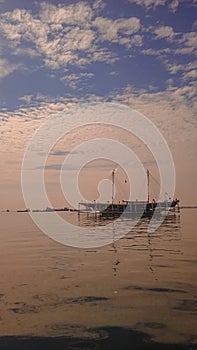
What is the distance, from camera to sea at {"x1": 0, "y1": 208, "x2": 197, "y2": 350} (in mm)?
11234

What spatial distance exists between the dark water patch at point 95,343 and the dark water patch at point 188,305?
294 centimetres

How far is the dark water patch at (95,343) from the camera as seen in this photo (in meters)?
10.6

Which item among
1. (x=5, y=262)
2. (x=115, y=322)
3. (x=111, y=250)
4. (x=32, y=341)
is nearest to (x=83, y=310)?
(x=115, y=322)

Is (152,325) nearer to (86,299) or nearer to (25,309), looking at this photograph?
(86,299)

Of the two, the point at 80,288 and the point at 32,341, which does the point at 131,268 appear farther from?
the point at 32,341

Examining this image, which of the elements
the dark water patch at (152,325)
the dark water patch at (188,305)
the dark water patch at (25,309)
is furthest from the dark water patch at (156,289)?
the dark water patch at (25,309)

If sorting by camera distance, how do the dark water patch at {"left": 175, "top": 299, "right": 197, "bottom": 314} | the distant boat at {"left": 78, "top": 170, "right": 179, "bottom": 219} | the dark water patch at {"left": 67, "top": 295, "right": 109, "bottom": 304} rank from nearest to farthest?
the dark water patch at {"left": 175, "top": 299, "right": 197, "bottom": 314} → the dark water patch at {"left": 67, "top": 295, "right": 109, "bottom": 304} → the distant boat at {"left": 78, "top": 170, "right": 179, "bottom": 219}

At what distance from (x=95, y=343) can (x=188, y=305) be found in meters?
5.04

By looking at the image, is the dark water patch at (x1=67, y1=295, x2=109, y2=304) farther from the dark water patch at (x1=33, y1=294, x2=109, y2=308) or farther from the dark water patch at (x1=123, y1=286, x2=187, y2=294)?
the dark water patch at (x1=123, y1=286, x2=187, y2=294)

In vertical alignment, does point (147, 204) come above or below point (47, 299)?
above

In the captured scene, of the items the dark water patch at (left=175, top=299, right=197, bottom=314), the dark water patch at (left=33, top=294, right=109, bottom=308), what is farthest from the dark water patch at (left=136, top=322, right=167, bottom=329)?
the dark water patch at (left=33, top=294, right=109, bottom=308)

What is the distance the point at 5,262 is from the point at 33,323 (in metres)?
15.0

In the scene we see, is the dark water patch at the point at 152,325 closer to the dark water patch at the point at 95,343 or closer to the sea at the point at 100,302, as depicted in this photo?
the sea at the point at 100,302

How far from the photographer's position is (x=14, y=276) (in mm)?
21672
